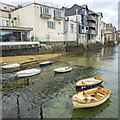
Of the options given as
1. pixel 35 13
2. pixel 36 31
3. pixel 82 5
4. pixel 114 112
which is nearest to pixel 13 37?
pixel 36 31

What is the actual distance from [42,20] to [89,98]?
101 feet

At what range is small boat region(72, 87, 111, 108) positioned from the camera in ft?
28.0

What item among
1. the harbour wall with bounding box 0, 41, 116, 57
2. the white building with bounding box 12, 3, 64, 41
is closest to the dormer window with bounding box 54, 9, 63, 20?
the white building with bounding box 12, 3, 64, 41

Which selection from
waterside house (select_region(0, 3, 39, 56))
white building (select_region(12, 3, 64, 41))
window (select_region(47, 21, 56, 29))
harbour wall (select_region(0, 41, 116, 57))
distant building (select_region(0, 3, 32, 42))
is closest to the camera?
waterside house (select_region(0, 3, 39, 56))

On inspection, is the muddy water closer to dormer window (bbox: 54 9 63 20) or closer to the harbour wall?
the harbour wall

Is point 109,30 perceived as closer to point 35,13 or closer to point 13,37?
point 35,13

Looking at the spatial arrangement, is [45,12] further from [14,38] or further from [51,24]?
[14,38]

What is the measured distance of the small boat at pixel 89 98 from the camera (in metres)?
8.54

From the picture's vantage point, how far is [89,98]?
933cm

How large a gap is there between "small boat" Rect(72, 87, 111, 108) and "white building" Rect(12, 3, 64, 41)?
26.2 meters

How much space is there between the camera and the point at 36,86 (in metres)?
12.7

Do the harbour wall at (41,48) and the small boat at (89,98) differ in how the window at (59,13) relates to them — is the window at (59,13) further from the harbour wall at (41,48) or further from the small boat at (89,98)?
the small boat at (89,98)

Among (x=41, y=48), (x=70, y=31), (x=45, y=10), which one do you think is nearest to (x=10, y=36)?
(x=41, y=48)

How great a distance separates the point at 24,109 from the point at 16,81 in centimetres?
607
